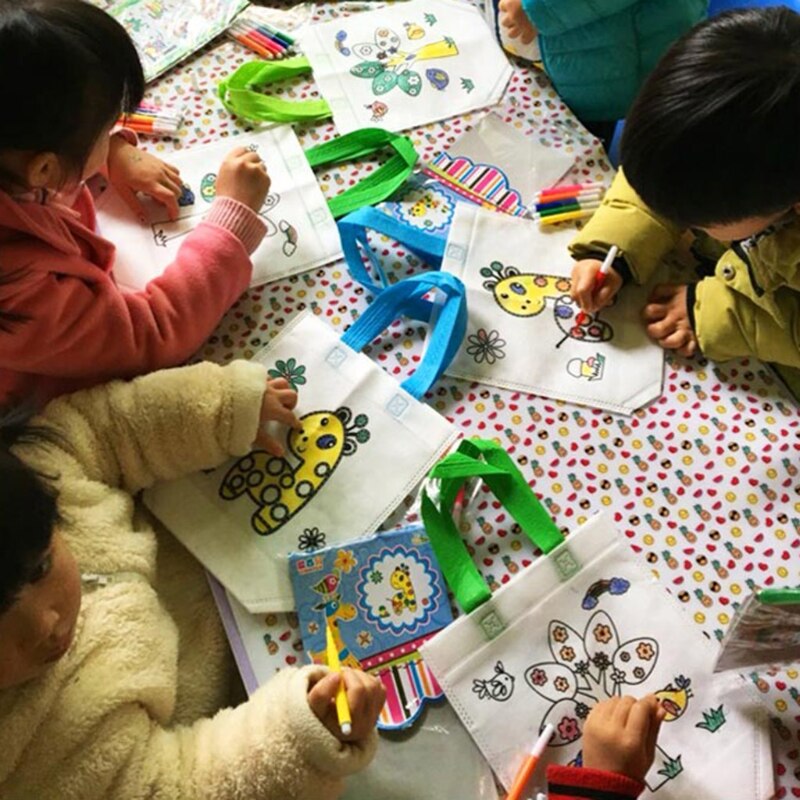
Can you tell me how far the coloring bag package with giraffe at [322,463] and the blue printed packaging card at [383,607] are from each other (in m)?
0.02

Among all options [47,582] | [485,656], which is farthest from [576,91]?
[47,582]

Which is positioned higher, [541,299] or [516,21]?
[516,21]

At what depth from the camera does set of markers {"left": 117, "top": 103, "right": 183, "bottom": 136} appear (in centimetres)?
103

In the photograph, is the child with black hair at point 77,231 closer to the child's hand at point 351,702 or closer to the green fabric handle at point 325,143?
Result: the green fabric handle at point 325,143

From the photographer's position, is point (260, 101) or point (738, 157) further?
point (260, 101)

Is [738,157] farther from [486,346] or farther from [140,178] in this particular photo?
[140,178]

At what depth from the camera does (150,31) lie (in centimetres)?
112

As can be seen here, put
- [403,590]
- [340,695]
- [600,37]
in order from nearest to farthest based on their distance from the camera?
[340,695] → [403,590] → [600,37]

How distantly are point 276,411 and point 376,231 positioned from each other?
0.78ft

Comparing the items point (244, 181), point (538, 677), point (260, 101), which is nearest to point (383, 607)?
point (538, 677)

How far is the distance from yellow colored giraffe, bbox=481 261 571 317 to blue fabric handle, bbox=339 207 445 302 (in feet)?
0.19

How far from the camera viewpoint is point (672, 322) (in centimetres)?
88

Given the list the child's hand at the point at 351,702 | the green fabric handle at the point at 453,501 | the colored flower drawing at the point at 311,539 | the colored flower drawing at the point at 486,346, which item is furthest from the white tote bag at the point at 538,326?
the child's hand at the point at 351,702

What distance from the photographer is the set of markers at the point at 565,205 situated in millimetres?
961
